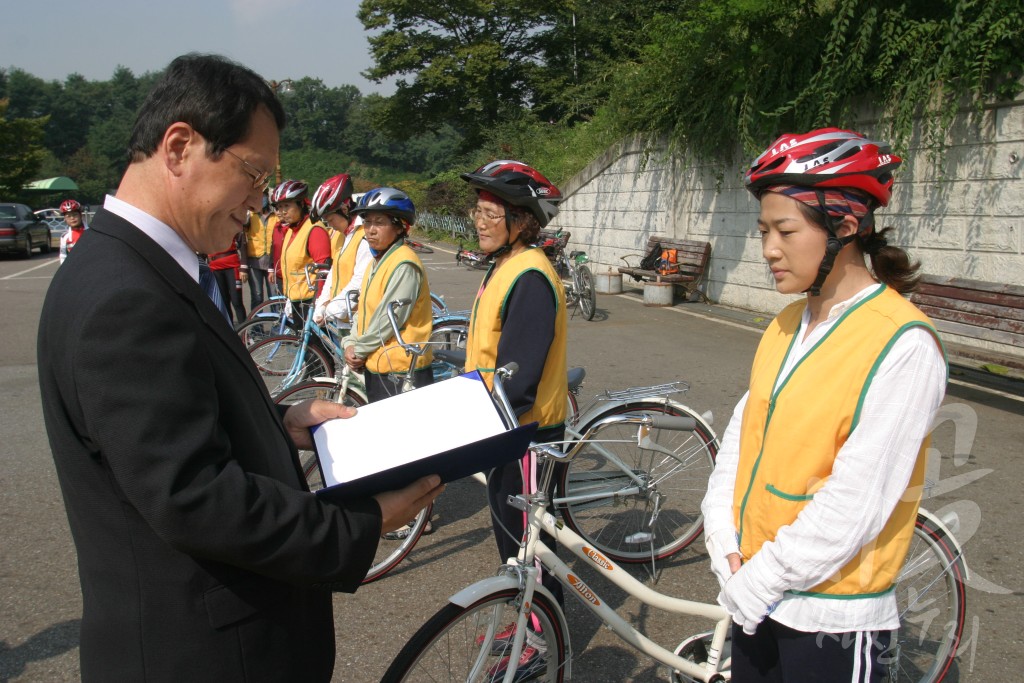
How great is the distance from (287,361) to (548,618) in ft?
19.5

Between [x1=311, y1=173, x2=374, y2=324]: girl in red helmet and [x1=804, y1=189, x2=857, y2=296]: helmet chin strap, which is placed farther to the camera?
[x1=311, y1=173, x2=374, y2=324]: girl in red helmet

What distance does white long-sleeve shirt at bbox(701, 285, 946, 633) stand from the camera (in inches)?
61.0

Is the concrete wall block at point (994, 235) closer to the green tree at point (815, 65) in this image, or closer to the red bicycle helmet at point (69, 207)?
the green tree at point (815, 65)

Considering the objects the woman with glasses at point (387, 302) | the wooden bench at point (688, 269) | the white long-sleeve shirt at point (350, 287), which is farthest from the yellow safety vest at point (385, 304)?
the wooden bench at point (688, 269)

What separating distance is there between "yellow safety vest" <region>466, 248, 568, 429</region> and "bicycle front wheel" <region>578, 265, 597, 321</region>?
25.4ft

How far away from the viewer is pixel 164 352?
1134 mm

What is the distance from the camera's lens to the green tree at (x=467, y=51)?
3619 cm

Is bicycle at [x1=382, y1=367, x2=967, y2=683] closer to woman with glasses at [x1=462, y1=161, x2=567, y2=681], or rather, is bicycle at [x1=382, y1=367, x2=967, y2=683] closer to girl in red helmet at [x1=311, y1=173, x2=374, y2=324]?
woman with glasses at [x1=462, y1=161, x2=567, y2=681]

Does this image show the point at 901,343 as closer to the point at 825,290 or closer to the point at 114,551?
the point at 825,290

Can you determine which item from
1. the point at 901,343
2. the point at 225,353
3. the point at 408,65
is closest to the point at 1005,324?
the point at 901,343

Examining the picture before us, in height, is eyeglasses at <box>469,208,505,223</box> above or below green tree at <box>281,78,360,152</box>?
below

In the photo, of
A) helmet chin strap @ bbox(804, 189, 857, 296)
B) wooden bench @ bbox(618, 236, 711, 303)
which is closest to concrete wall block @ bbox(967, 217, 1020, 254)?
wooden bench @ bbox(618, 236, 711, 303)

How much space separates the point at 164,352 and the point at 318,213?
5.86 metres

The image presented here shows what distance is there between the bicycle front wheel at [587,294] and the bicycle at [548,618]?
26.8 ft
